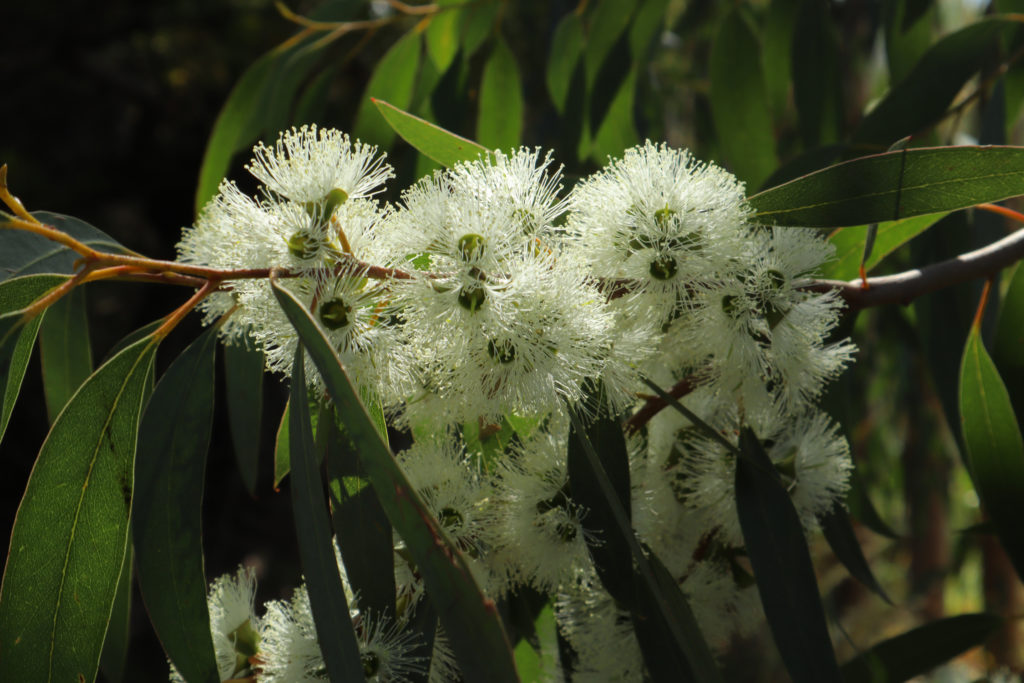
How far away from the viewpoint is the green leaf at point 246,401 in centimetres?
121

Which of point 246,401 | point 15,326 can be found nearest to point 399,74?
point 246,401

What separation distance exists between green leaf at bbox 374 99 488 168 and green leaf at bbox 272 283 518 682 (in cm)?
35

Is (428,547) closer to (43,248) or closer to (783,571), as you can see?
(783,571)

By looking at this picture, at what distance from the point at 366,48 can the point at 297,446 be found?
2725 millimetres

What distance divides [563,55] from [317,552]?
127cm

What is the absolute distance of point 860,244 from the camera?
1106mm

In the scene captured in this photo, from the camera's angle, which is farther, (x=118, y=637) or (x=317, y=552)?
(x=118, y=637)

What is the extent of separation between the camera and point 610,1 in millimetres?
1617

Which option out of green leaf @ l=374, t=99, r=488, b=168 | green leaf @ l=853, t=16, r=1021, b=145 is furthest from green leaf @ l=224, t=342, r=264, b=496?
green leaf @ l=853, t=16, r=1021, b=145

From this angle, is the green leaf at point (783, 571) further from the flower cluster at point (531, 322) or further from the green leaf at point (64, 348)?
the green leaf at point (64, 348)

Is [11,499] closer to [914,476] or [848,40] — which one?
[914,476]

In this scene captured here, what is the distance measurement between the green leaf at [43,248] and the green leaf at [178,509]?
0.17m

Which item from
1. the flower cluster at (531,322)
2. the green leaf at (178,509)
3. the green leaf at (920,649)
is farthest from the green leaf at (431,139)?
the green leaf at (920,649)

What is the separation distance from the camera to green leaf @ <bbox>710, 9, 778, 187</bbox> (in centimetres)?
150
